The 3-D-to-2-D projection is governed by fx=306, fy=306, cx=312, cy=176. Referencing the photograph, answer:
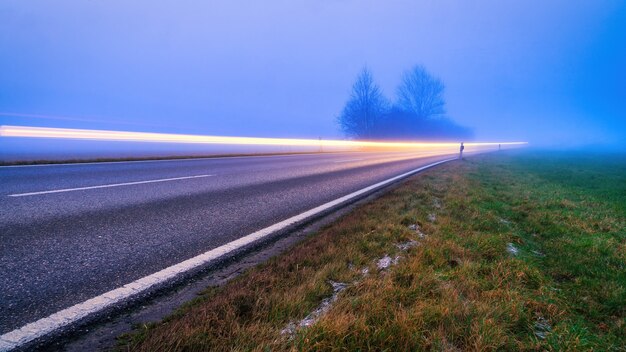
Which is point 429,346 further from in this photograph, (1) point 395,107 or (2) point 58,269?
(1) point 395,107

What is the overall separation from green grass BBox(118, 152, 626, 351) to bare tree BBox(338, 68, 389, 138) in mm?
40215

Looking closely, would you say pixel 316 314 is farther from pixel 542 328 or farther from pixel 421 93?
pixel 421 93

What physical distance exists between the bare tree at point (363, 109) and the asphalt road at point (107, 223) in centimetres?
3759

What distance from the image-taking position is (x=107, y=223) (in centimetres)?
362

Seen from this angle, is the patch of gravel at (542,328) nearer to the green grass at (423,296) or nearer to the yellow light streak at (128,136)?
the green grass at (423,296)

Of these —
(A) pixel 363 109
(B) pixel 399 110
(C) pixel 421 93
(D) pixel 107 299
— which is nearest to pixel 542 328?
(D) pixel 107 299

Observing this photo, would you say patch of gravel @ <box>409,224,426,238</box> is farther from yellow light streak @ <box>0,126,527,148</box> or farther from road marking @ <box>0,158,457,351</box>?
yellow light streak @ <box>0,126,527,148</box>

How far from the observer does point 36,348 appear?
5.29ft

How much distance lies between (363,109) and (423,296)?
141 feet

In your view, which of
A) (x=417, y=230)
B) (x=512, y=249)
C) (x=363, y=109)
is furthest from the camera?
(x=363, y=109)

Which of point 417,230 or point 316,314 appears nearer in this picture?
point 316,314

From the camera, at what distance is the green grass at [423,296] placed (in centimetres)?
174

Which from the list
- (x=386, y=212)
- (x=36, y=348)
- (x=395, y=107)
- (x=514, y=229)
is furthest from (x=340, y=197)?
(x=395, y=107)

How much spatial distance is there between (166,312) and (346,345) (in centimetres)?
119
